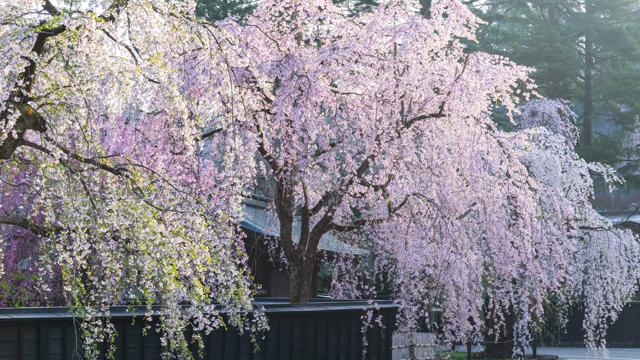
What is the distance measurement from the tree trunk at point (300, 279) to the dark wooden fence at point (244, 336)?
1.49 ft

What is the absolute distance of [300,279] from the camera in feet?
32.3

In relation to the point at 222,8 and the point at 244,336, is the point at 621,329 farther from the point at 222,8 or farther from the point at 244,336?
the point at 244,336

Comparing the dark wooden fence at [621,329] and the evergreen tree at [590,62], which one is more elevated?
the evergreen tree at [590,62]

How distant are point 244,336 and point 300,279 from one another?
6.66 feet

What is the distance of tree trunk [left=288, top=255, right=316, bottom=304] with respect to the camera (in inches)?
388

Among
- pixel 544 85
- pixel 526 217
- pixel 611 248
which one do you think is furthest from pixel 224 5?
pixel 526 217

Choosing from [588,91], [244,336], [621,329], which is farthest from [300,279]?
[588,91]

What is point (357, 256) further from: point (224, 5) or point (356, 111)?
point (224, 5)

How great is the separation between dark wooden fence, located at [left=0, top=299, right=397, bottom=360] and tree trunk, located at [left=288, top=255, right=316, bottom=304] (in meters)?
0.45

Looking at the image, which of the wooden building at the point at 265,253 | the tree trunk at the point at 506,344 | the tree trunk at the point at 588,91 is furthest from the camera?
the tree trunk at the point at 588,91

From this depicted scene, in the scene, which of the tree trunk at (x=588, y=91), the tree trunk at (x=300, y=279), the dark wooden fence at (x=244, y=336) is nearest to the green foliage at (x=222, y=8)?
the tree trunk at (x=588, y=91)

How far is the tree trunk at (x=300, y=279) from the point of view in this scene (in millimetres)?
9852

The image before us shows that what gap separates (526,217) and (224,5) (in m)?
16.8

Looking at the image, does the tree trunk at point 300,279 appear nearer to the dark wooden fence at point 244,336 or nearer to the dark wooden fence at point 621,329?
the dark wooden fence at point 244,336
